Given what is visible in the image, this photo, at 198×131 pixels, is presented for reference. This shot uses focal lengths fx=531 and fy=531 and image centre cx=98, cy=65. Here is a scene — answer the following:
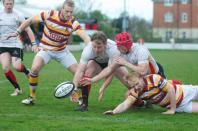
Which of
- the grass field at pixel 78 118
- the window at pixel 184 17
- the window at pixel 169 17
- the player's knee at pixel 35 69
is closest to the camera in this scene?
the grass field at pixel 78 118

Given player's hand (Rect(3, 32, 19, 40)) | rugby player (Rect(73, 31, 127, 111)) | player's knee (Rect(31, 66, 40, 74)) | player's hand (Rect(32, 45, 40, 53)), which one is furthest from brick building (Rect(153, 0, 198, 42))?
rugby player (Rect(73, 31, 127, 111))

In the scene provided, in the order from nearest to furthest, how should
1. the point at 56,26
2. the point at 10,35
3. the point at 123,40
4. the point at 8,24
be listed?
the point at 123,40 → the point at 56,26 → the point at 10,35 → the point at 8,24

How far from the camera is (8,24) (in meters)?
12.4

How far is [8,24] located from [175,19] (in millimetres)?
91274

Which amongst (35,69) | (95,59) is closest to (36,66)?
(35,69)

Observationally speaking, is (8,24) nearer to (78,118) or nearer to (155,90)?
(78,118)

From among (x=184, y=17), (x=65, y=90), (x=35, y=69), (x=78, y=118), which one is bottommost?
(x=78, y=118)

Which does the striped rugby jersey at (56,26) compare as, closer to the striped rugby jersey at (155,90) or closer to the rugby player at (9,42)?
the rugby player at (9,42)

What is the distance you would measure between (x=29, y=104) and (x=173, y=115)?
3.02m

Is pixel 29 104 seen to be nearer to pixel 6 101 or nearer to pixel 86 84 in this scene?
pixel 6 101

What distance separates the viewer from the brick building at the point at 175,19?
328 feet

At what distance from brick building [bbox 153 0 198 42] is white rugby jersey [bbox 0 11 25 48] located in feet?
287

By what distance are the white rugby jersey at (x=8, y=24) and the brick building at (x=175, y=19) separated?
87.6m

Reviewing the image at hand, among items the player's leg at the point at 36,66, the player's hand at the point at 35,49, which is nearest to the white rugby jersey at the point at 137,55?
the player's leg at the point at 36,66
